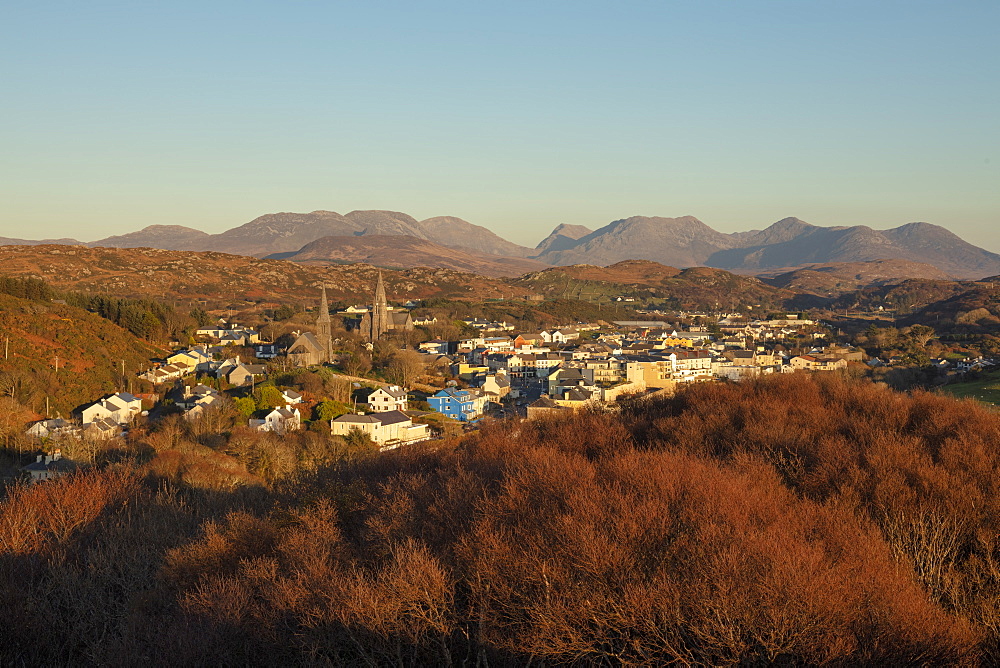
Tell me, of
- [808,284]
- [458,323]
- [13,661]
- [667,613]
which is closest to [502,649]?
[667,613]

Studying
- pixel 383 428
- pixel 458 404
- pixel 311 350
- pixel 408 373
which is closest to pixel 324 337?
pixel 311 350

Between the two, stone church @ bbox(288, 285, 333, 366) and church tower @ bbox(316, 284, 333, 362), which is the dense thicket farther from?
church tower @ bbox(316, 284, 333, 362)

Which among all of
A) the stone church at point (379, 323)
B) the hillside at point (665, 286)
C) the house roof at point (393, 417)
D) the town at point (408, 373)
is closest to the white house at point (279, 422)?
the town at point (408, 373)

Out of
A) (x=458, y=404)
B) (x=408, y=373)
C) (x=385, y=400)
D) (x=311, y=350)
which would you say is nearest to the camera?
(x=385, y=400)

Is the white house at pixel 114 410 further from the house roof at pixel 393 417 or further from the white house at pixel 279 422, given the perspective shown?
the house roof at pixel 393 417

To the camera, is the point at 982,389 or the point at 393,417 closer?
the point at 982,389

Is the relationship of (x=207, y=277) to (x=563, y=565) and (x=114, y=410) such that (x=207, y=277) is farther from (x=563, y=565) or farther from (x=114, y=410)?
(x=563, y=565)
